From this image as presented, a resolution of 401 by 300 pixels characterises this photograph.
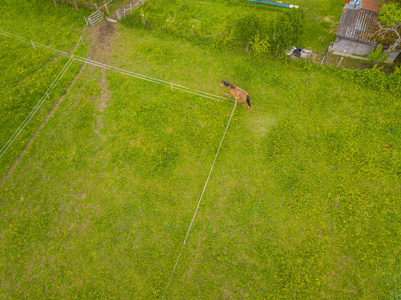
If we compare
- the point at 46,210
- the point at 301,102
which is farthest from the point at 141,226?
the point at 301,102

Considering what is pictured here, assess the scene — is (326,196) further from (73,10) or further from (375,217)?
(73,10)

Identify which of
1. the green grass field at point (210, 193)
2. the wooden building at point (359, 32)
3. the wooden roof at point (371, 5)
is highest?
the wooden roof at point (371, 5)

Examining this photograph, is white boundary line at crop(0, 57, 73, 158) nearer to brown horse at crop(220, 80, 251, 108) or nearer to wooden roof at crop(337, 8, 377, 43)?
brown horse at crop(220, 80, 251, 108)

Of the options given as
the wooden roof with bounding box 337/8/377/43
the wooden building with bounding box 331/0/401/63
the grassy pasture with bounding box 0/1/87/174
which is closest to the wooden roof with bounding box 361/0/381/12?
the wooden building with bounding box 331/0/401/63

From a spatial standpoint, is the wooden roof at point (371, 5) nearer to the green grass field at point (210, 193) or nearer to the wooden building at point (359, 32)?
the wooden building at point (359, 32)

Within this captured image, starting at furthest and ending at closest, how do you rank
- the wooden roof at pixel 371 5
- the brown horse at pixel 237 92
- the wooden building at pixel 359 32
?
the wooden roof at pixel 371 5 → the wooden building at pixel 359 32 → the brown horse at pixel 237 92

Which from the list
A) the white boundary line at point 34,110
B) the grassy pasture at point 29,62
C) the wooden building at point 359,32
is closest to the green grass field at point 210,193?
the grassy pasture at point 29,62

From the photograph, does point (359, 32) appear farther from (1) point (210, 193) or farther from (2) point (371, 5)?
(1) point (210, 193)

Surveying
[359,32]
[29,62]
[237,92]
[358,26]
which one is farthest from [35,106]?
[358,26]
